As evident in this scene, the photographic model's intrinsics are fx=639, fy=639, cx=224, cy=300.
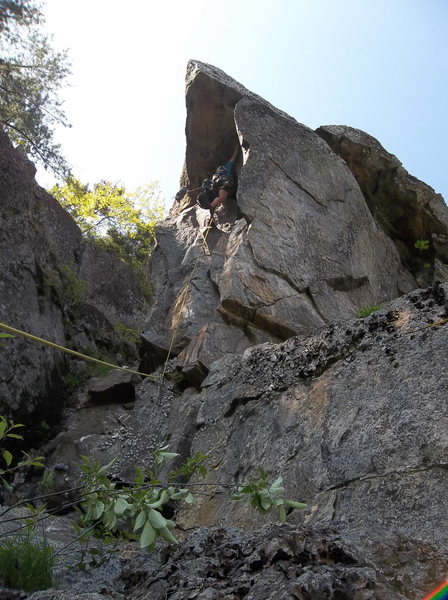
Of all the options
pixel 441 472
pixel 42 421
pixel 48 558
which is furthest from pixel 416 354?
pixel 42 421

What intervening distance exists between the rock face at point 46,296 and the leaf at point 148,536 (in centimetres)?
496

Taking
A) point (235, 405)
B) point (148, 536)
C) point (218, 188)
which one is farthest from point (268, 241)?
point (148, 536)

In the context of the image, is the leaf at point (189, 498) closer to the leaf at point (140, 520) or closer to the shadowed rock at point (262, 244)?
the leaf at point (140, 520)

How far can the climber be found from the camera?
10.4 metres

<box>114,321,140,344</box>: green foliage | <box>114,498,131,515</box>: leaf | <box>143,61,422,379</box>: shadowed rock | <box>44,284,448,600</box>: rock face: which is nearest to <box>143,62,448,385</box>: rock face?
<box>143,61,422,379</box>: shadowed rock

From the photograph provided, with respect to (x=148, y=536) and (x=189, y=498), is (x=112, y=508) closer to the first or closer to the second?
(x=189, y=498)

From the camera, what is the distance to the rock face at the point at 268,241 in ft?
26.7

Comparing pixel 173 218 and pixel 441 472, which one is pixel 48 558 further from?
pixel 173 218

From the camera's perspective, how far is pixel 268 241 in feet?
29.0

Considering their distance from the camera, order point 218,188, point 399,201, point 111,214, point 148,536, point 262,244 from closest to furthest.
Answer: point 148,536, point 262,244, point 218,188, point 399,201, point 111,214

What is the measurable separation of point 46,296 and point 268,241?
10.8 ft

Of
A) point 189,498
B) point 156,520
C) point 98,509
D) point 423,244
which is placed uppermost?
point 423,244

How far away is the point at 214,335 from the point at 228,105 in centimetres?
483

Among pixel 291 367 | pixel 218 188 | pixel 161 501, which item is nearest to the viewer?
pixel 161 501
